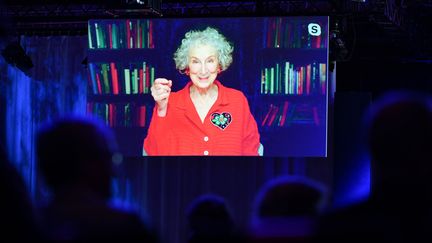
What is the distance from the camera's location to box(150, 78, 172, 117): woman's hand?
9.61m

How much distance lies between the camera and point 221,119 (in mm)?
9445

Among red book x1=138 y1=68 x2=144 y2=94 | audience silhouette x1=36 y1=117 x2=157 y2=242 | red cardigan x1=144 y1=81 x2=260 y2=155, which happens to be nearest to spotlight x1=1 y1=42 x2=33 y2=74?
red book x1=138 y1=68 x2=144 y2=94

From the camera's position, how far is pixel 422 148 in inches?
71.0

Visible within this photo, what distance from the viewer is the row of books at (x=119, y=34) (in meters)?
9.84

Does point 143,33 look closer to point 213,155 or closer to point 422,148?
point 213,155

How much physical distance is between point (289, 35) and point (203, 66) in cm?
104

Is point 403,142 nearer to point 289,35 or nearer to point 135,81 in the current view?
point 289,35

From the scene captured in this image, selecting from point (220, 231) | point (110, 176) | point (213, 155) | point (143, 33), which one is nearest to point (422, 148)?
point (220, 231)

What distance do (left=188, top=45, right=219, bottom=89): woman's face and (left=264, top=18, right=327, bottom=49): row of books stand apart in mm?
627

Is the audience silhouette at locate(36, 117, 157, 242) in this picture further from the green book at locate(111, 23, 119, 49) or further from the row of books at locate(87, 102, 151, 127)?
the green book at locate(111, 23, 119, 49)

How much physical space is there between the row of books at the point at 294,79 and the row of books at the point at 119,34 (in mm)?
1448

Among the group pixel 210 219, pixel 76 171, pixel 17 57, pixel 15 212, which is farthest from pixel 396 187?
pixel 17 57

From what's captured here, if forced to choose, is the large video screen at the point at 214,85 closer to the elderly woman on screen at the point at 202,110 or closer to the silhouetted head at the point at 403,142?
the elderly woman on screen at the point at 202,110

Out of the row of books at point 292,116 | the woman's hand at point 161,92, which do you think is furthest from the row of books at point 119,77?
the row of books at point 292,116
